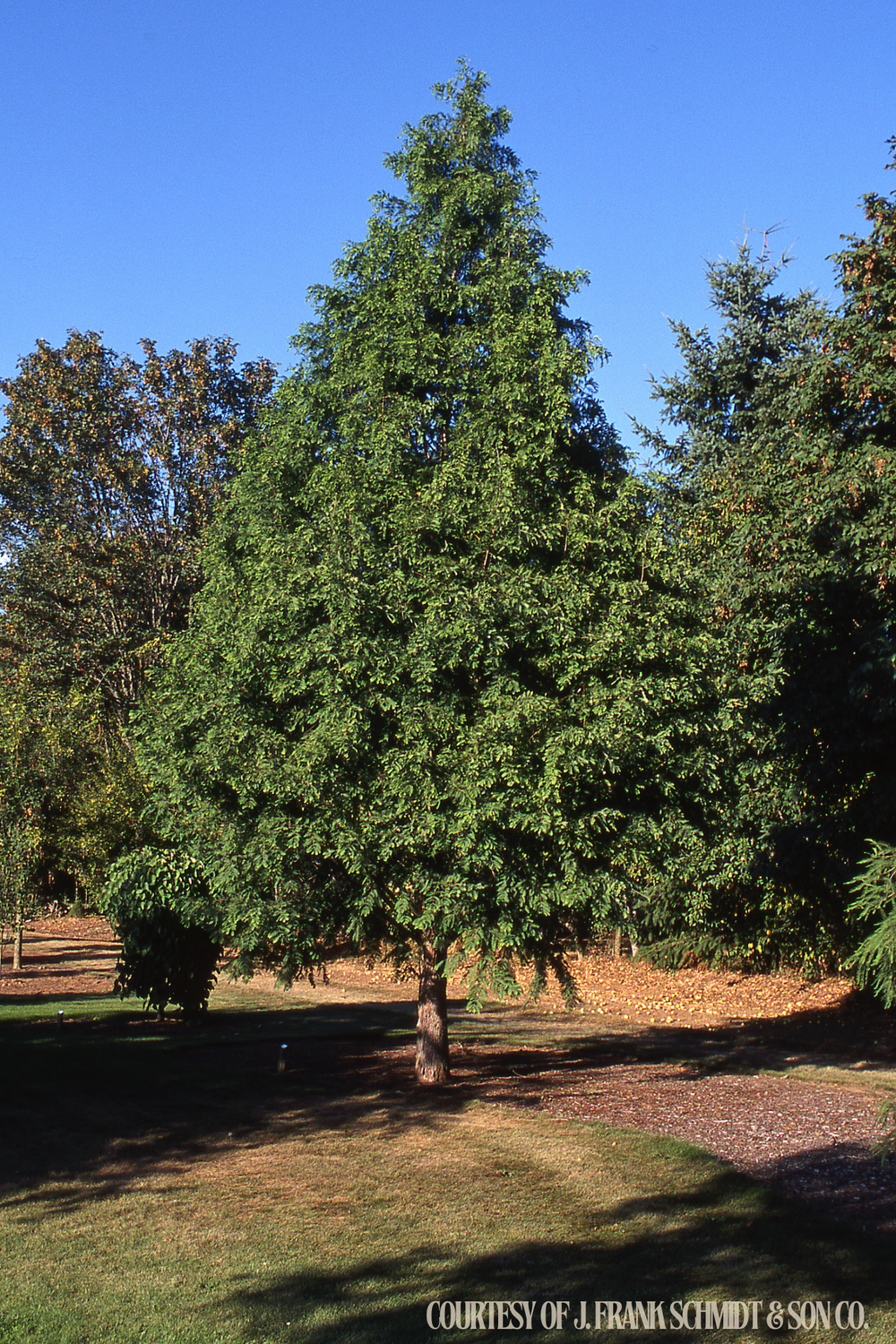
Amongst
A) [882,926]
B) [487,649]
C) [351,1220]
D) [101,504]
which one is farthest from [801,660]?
[101,504]

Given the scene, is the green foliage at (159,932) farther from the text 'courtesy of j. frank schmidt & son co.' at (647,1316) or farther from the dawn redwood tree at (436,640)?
the text 'courtesy of j. frank schmidt & son co.' at (647,1316)

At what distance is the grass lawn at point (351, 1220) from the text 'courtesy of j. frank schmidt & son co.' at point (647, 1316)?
0.20 feet

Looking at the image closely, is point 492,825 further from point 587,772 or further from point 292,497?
point 292,497

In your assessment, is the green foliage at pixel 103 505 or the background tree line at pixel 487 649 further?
the green foliage at pixel 103 505

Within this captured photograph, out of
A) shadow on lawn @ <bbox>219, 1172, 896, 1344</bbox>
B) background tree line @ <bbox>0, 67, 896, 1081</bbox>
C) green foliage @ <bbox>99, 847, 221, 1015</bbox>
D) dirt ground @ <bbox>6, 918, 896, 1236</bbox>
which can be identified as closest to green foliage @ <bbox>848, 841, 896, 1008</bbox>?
background tree line @ <bbox>0, 67, 896, 1081</bbox>

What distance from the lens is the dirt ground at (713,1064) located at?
10094 millimetres

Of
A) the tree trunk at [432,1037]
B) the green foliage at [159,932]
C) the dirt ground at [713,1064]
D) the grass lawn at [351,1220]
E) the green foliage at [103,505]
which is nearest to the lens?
the grass lawn at [351,1220]

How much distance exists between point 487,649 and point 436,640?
0.53m

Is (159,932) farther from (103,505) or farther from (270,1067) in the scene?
(103,505)

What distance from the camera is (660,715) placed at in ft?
35.9

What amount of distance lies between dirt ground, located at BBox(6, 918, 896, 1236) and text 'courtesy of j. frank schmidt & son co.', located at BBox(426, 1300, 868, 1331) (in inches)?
42.6

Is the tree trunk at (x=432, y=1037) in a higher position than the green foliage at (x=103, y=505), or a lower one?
lower

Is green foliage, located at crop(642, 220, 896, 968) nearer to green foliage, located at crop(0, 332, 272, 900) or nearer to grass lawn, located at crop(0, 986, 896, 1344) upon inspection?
grass lawn, located at crop(0, 986, 896, 1344)

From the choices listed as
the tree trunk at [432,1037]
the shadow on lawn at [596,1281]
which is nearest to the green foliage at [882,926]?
the shadow on lawn at [596,1281]
